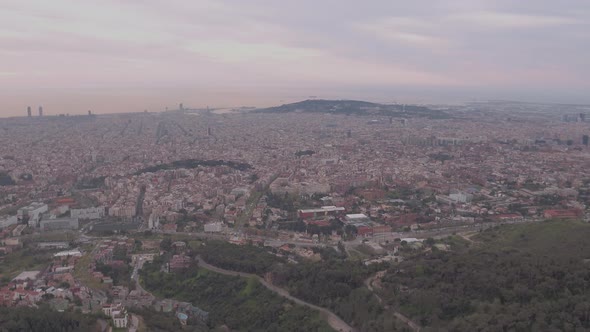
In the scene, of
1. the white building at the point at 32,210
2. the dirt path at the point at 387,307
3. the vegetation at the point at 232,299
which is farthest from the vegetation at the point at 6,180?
the dirt path at the point at 387,307

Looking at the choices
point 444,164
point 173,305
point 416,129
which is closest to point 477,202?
point 444,164

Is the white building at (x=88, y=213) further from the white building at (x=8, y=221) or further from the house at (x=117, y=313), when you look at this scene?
the house at (x=117, y=313)

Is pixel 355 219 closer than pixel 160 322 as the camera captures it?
No

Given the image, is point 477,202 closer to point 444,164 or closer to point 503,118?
point 444,164

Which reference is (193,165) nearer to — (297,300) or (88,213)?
(88,213)

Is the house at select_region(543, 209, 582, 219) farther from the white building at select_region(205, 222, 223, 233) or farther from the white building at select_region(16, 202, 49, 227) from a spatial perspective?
the white building at select_region(16, 202, 49, 227)

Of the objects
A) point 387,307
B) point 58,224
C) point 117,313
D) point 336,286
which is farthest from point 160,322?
point 58,224

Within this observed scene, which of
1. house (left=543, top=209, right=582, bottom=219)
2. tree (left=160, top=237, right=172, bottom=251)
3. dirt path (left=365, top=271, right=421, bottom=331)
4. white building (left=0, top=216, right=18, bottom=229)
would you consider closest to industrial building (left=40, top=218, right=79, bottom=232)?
white building (left=0, top=216, right=18, bottom=229)
